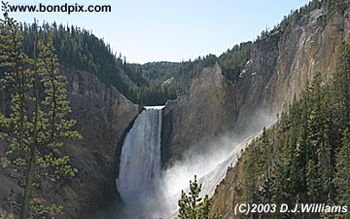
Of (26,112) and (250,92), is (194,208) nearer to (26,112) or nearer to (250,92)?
(26,112)

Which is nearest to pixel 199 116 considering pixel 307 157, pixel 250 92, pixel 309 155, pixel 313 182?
pixel 250 92

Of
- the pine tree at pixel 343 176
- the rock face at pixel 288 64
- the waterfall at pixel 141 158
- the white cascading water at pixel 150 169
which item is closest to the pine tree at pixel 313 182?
the pine tree at pixel 343 176

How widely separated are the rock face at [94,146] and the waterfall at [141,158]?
1.20 meters

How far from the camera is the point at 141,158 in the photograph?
66812 millimetres

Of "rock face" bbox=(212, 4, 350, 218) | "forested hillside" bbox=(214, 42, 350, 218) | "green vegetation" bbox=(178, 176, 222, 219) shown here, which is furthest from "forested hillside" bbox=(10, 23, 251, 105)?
"green vegetation" bbox=(178, 176, 222, 219)

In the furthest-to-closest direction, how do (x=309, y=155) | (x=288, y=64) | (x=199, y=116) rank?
(x=199, y=116)
(x=288, y=64)
(x=309, y=155)

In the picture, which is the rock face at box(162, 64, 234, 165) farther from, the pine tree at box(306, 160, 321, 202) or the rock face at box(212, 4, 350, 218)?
the pine tree at box(306, 160, 321, 202)

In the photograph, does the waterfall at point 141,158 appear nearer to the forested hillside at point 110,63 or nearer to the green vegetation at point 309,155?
the forested hillside at point 110,63

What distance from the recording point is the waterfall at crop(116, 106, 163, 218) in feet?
210

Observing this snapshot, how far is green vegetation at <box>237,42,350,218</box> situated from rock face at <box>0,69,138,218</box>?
24.5 meters

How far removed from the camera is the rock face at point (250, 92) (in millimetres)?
51531

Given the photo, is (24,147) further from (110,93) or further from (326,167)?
(110,93)

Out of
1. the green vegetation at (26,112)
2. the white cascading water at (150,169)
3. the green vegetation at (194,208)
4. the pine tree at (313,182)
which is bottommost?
the white cascading water at (150,169)

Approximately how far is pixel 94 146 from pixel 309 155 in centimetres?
3704
